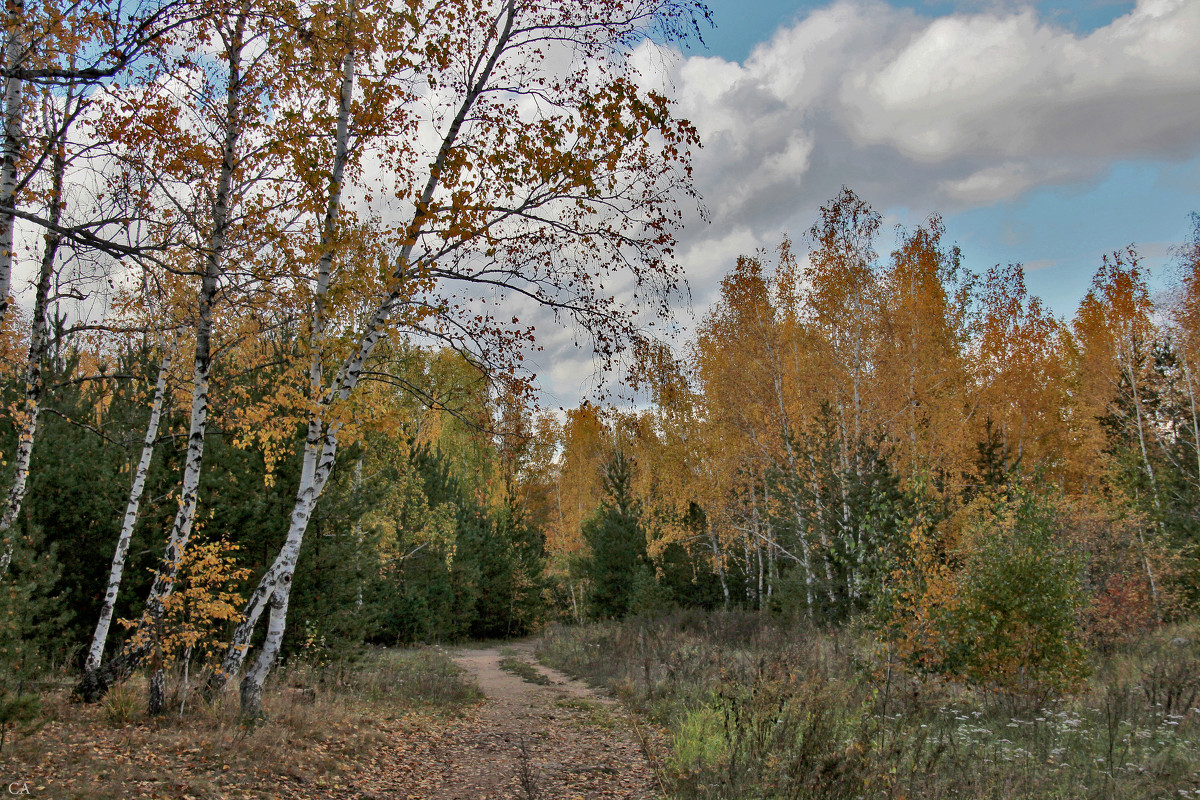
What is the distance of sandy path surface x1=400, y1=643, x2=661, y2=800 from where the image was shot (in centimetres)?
604

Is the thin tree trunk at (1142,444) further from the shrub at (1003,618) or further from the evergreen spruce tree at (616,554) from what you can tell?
the evergreen spruce tree at (616,554)

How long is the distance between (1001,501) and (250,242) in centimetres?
1128

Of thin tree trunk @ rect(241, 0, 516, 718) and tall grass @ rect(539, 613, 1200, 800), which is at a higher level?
thin tree trunk @ rect(241, 0, 516, 718)

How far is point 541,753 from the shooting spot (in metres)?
7.41

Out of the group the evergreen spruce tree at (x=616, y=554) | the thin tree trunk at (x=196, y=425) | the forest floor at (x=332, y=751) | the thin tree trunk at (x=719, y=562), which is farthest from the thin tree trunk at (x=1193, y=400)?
the thin tree trunk at (x=196, y=425)

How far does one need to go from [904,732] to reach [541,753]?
3.90m

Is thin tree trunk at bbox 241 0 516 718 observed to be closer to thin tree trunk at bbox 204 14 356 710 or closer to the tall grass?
thin tree trunk at bbox 204 14 356 710

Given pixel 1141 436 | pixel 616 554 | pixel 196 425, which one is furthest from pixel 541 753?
pixel 1141 436

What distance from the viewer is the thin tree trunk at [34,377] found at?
6.00 meters

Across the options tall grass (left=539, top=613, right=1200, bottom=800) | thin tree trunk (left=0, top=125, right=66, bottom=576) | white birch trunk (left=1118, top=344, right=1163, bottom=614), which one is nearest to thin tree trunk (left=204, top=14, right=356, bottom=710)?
thin tree trunk (left=0, top=125, right=66, bottom=576)

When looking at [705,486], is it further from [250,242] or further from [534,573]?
[250,242]

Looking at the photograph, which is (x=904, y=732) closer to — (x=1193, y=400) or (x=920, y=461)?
(x=920, y=461)

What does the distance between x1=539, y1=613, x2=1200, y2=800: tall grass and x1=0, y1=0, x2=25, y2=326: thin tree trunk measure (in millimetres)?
6060

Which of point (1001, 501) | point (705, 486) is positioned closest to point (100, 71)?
point (1001, 501)
